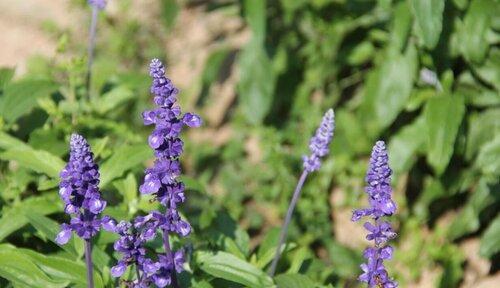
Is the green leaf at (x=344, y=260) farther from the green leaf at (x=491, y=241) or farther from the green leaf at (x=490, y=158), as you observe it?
the green leaf at (x=490, y=158)

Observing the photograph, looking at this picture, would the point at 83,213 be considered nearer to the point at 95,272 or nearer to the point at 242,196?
the point at 95,272

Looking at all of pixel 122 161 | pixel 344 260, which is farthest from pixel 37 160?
pixel 344 260

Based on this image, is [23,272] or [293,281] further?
[293,281]

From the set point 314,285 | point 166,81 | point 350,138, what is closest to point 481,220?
point 350,138

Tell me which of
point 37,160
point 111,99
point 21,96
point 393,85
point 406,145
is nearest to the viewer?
point 37,160

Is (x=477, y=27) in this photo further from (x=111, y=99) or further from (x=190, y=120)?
(x=190, y=120)

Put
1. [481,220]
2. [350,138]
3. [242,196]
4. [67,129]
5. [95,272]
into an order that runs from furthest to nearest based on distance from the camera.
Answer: [242,196]
[350,138]
[481,220]
[67,129]
[95,272]
